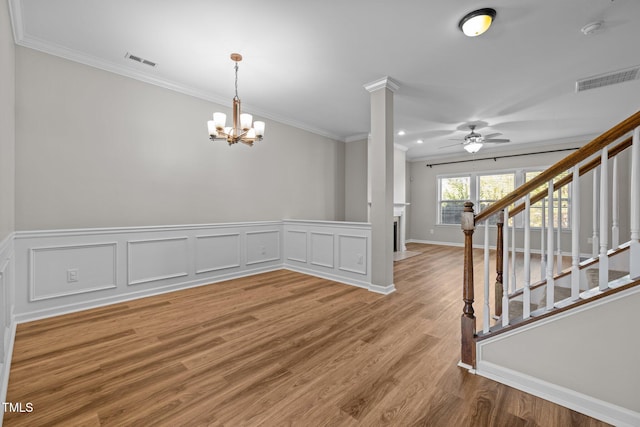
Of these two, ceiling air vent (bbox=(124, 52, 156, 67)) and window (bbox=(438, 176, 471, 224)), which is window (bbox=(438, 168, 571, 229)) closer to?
window (bbox=(438, 176, 471, 224))

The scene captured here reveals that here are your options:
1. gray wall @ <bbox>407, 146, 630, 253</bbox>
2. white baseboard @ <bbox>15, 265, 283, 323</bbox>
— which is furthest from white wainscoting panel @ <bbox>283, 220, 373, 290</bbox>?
gray wall @ <bbox>407, 146, 630, 253</bbox>

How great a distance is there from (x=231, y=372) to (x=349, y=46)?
3141 millimetres

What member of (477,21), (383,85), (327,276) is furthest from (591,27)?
(327,276)

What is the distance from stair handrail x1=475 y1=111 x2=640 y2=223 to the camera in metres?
1.31

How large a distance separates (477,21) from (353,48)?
114 cm

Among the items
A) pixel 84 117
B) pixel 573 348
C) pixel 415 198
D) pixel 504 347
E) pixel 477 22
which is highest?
pixel 477 22

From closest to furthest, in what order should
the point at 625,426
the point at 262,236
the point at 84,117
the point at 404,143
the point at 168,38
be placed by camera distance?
1. the point at 625,426
2. the point at 168,38
3. the point at 84,117
4. the point at 262,236
5. the point at 404,143

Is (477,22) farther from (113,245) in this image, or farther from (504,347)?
(113,245)

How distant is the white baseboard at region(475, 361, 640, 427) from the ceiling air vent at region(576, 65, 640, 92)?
3912 mm

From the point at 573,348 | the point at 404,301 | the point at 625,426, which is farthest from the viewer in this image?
the point at 404,301

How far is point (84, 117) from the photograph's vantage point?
3.05 m

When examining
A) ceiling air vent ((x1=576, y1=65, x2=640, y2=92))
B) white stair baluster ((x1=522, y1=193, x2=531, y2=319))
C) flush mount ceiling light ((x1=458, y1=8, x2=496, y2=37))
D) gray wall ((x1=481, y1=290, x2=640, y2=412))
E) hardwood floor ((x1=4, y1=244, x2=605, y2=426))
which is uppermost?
ceiling air vent ((x1=576, y1=65, x2=640, y2=92))

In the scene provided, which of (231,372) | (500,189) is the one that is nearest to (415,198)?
(500,189)

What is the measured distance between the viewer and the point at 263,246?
4730 mm
